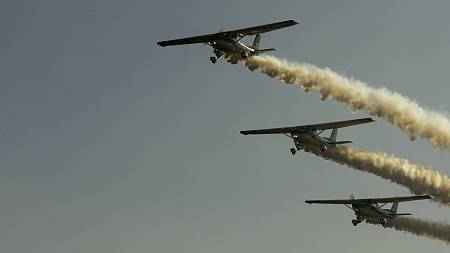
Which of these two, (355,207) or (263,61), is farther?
(355,207)

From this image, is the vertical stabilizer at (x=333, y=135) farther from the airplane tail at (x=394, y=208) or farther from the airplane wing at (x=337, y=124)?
the airplane tail at (x=394, y=208)

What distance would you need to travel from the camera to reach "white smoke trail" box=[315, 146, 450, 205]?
104 meters

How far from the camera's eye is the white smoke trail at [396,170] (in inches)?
4092

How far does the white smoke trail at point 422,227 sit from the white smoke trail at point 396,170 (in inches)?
241

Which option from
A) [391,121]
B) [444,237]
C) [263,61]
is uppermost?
[263,61]

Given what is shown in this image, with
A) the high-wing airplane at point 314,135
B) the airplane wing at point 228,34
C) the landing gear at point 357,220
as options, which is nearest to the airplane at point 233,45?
the airplane wing at point 228,34

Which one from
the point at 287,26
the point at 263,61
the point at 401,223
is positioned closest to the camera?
the point at 287,26

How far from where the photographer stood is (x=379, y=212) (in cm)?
11169

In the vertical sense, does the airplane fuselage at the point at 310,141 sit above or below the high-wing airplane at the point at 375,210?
above

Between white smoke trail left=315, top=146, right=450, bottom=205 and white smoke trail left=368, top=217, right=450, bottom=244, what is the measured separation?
6.13 meters

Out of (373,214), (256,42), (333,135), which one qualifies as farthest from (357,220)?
(256,42)

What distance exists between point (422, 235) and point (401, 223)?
10.5 feet

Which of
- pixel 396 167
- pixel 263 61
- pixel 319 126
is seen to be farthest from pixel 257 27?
pixel 396 167

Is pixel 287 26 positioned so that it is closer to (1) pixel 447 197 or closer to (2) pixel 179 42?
(2) pixel 179 42
